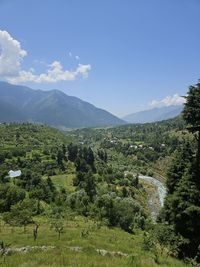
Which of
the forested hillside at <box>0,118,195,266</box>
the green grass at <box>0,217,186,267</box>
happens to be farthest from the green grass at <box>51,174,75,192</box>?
the green grass at <box>0,217,186,267</box>

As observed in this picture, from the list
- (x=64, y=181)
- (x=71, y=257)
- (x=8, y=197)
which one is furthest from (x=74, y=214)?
(x=64, y=181)

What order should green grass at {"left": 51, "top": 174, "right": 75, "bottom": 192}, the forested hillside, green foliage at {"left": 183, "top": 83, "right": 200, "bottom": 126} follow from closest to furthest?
the forested hillside → green foliage at {"left": 183, "top": 83, "right": 200, "bottom": 126} → green grass at {"left": 51, "top": 174, "right": 75, "bottom": 192}

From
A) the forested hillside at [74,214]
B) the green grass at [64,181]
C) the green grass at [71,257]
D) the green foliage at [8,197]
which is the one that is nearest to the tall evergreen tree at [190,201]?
the forested hillside at [74,214]

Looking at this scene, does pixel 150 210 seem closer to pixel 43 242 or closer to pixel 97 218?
pixel 97 218

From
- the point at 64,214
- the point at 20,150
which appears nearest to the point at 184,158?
the point at 64,214

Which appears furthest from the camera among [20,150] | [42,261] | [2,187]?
[20,150]

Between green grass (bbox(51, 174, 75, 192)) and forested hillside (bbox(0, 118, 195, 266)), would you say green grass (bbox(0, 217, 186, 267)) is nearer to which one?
forested hillside (bbox(0, 118, 195, 266))

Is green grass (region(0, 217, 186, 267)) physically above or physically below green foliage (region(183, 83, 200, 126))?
below

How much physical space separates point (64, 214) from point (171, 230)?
28.7m

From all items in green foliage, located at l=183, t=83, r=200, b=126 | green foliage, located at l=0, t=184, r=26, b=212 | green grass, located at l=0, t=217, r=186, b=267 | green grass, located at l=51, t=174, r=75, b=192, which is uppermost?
green foliage, located at l=183, t=83, r=200, b=126

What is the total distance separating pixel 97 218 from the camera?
61.5m

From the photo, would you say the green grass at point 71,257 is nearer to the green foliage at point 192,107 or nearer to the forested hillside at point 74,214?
the forested hillside at point 74,214

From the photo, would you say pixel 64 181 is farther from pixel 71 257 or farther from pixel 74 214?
pixel 71 257

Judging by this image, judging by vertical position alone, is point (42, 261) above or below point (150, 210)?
above
